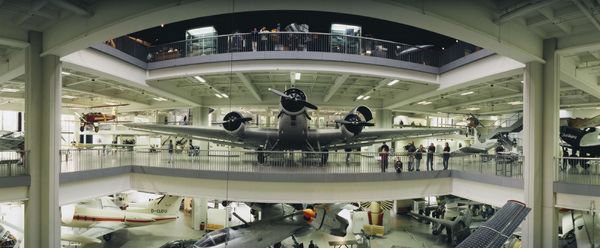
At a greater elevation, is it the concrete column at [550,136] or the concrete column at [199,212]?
the concrete column at [550,136]

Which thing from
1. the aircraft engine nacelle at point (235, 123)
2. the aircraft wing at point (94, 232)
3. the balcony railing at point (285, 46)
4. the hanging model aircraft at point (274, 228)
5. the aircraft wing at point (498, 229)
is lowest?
the aircraft wing at point (94, 232)

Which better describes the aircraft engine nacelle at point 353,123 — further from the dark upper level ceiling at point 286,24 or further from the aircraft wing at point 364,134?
the dark upper level ceiling at point 286,24

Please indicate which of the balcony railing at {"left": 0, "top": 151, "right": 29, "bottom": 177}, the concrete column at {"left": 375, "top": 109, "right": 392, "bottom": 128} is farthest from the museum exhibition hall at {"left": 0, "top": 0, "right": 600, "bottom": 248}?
the concrete column at {"left": 375, "top": 109, "right": 392, "bottom": 128}

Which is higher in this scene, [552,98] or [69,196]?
[552,98]

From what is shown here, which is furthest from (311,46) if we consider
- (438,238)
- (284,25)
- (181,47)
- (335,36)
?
(438,238)

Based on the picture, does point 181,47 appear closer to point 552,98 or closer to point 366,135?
point 366,135

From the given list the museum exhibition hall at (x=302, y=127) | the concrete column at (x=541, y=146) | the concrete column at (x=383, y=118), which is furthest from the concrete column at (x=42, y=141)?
the concrete column at (x=383, y=118)

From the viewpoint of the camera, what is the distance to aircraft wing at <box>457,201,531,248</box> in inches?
210

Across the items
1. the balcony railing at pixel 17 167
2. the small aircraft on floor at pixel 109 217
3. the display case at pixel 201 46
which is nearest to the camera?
the balcony railing at pixel 17 167

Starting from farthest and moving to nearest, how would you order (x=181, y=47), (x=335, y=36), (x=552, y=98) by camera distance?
(x=181, y=47), (x=335, y=36), (x=552, y=98)

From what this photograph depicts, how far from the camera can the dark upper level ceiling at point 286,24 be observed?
16.7 meters

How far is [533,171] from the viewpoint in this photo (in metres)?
8.80

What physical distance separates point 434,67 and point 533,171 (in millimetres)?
7299

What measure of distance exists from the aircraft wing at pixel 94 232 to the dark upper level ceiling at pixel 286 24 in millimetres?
10071
